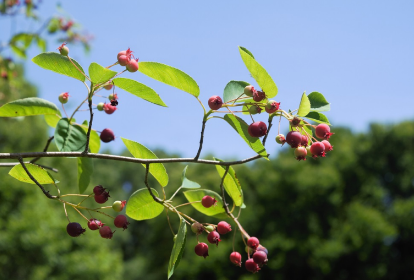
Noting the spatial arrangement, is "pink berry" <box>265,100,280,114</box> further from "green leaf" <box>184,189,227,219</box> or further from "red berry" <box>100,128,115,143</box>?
"red berry" <box>100,128,115,143</box>

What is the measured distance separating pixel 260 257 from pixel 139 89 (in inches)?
25.0

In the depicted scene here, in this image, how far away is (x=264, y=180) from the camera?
2333cm

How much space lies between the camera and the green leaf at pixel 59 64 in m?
1.20

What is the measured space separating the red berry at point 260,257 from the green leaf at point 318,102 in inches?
18.9

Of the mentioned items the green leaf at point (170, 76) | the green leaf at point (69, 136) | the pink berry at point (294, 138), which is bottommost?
the green leaf at point (69, 136)

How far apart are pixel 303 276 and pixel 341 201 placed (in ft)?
14.3

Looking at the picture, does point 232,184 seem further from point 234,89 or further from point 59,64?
point 59,64

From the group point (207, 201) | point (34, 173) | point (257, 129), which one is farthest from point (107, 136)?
point (257, 129)

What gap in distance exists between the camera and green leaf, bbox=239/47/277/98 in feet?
3.56

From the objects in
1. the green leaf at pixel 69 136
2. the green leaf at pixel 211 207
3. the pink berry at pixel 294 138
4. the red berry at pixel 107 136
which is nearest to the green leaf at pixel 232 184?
the green leaf at pixel 211 207

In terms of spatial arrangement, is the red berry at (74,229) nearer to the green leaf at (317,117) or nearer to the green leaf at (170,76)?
the green leaf at (170,76)

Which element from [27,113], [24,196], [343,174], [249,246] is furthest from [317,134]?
[343,174]

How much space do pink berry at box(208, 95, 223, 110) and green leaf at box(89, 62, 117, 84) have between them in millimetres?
277

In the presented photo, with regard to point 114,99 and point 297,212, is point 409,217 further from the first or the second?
point 114,99
